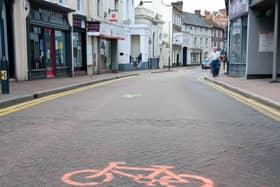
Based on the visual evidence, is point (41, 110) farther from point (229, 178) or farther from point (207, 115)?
point (229, 178)

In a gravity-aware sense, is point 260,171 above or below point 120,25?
below

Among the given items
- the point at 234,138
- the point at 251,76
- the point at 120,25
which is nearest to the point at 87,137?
the point at 234,138

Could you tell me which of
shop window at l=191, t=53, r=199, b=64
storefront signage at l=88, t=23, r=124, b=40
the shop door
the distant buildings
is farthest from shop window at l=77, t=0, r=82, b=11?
shop window at l=191, t=53, r=199, b=64

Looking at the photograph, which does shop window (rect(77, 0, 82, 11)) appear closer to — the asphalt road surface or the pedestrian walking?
the pedestrian walking

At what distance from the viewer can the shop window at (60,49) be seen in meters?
20.8

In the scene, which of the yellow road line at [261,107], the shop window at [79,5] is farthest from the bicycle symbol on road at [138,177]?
the shop window at [79,5]

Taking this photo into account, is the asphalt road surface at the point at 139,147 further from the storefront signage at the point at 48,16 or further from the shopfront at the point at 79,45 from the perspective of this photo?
the shopfront at the point at 79,45

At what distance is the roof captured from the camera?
216 feet

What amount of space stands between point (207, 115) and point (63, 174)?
15.6 ft

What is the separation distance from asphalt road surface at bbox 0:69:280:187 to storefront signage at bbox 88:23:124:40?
16004 millimetres

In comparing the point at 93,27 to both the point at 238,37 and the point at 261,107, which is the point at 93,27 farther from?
the point at 261,107

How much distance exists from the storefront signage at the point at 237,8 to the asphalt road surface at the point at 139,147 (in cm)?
1112

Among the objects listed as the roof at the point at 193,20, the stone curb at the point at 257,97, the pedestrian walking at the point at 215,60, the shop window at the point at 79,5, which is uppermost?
the roof at the point at 193,20

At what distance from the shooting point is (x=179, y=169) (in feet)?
14.6
